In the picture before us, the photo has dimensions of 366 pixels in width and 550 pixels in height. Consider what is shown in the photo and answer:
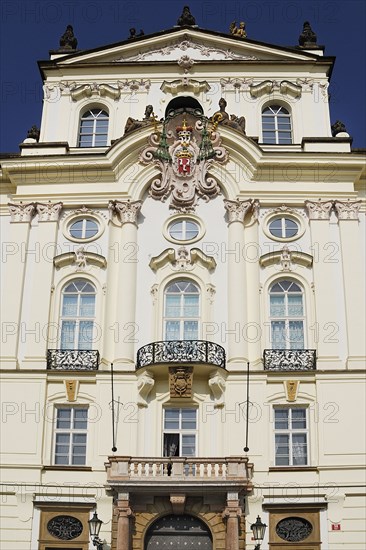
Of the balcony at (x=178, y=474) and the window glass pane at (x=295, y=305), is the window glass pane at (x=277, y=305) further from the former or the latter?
the balcony at (x=178, y=474)

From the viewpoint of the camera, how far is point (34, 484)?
81.3 ft

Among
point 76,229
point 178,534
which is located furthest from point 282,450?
point 76,229

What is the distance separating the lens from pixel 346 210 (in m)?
28.5

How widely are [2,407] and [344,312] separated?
11.3 metres

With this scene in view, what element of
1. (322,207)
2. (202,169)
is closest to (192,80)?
(202,169)

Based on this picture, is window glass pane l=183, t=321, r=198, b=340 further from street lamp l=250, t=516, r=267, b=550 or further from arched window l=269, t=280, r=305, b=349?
street lamp l=250, t=516, r=267, b=550

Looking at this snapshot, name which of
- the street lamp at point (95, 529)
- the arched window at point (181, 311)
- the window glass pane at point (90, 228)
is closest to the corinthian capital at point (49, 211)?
the window glass pane at point (90, 228)

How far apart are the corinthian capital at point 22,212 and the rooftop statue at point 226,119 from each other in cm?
716

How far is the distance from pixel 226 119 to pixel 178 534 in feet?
47.0

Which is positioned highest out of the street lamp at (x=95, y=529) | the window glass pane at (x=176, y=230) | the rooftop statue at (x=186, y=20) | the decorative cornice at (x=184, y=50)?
the rooftop statue at (x=186, y=20)

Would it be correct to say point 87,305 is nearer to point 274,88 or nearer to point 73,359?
point 73,359

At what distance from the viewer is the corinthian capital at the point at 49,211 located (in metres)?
28.8

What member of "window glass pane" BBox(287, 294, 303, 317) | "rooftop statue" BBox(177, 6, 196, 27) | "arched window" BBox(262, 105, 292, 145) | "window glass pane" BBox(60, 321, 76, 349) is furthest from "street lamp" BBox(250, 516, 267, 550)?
"rooftop statue" BBox(177, 6, 196, 27)

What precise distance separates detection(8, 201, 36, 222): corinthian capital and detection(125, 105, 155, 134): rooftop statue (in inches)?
171
